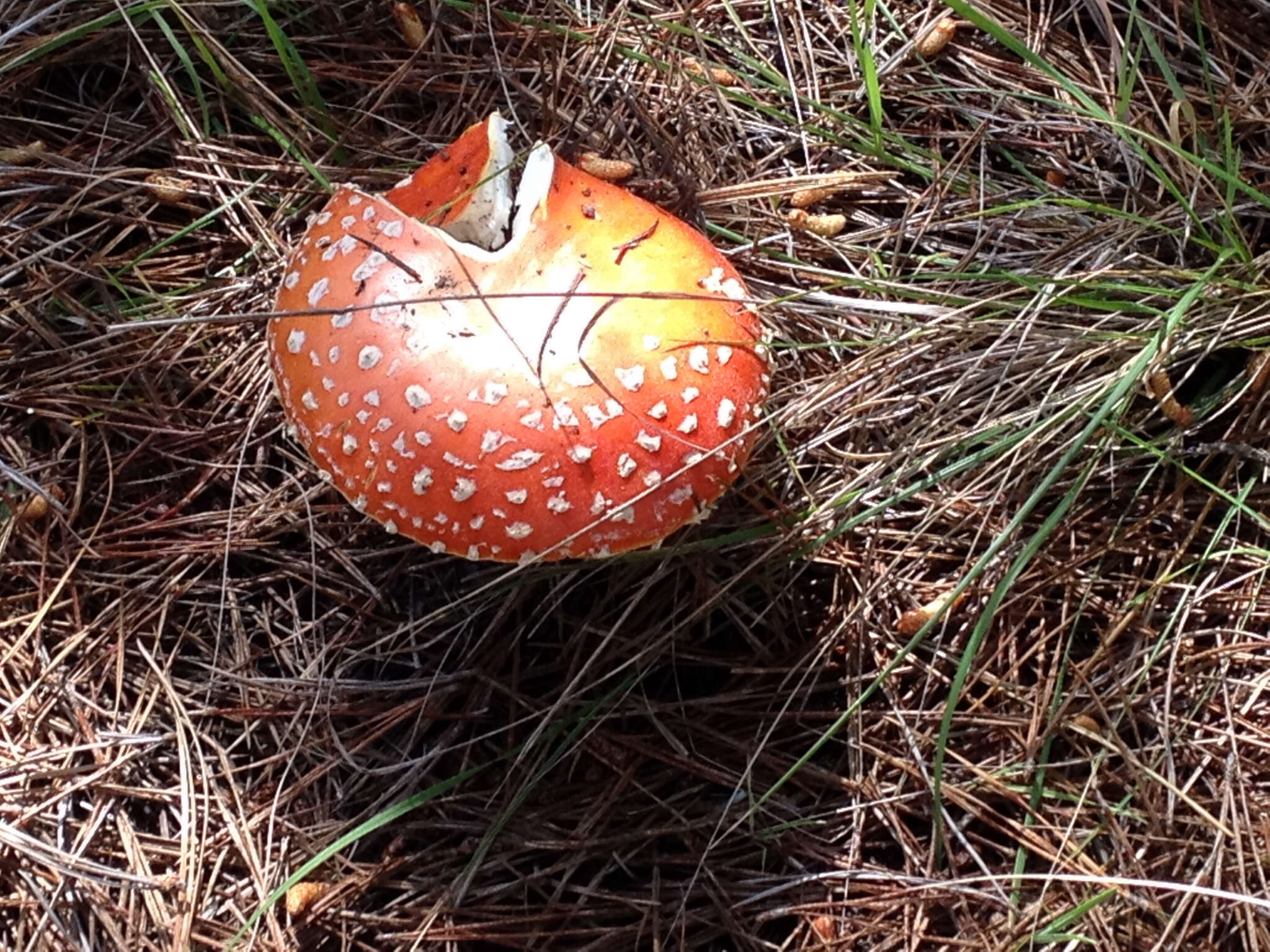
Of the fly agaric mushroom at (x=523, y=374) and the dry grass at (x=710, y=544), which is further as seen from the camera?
the dry grass at (x=710, y=544)

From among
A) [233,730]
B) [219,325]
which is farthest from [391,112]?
[233,730]

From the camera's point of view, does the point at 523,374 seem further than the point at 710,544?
No

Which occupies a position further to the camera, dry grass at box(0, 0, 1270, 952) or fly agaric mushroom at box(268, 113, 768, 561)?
dry grass at box(0, 0, 1270, 952)

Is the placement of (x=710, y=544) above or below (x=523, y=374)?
below

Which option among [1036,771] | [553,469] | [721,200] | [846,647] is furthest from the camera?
[721,200]

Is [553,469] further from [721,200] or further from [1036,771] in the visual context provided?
[1036,771]
